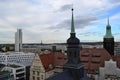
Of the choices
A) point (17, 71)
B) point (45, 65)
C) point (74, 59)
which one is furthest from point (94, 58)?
point (17, 71)

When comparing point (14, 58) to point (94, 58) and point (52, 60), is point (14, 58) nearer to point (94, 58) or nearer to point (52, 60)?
point (52, 60)

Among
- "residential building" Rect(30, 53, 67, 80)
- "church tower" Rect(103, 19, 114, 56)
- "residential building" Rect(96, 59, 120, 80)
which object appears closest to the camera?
"residential building" Rect(96, 59, 120, 80)

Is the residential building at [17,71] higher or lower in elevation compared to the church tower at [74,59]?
lower

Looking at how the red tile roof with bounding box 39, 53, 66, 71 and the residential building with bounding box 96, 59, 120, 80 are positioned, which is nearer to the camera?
the residential building with bounding box 96, 59, 120, 80

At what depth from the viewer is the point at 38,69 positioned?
2405 inches

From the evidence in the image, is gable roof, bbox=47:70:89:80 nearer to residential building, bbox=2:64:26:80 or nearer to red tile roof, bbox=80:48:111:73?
red tile roof, bbox=80:48:111:73

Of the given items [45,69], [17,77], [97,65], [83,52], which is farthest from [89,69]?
[17,77]

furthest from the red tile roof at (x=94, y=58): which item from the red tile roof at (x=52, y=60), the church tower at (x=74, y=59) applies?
the church tower at (x=74, y=59)

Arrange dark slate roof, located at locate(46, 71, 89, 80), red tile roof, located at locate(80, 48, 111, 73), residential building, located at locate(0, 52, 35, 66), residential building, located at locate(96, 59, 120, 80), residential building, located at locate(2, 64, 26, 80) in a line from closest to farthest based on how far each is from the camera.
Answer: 1. dark slate roof, located at locate(46, 71, 89, 80)
2. residential building, located at locate(96, 59, 120, 80)
3. red tile roof, located at locate(80, 48, 111, 73)
4. residential building, located at locate(2, 64, 26, 80)
5. residential building, located at locate(0, 52, 35, 66)

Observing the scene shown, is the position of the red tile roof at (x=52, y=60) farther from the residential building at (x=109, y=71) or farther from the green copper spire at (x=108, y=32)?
the green copper spire at (x=108, y=32)

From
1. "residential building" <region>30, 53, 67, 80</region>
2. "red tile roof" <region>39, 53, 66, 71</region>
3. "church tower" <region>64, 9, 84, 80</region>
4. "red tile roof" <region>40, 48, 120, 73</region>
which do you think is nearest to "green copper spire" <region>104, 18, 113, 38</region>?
"red tile roof" <region>40, 48, 120, 73</region>

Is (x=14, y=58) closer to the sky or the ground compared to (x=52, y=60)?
closer to the ground

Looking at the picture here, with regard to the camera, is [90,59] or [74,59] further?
[90,59]

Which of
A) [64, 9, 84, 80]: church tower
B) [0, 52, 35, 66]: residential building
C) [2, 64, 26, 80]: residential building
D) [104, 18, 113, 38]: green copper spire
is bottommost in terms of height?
[2, 64, 26, 80]: residential building
